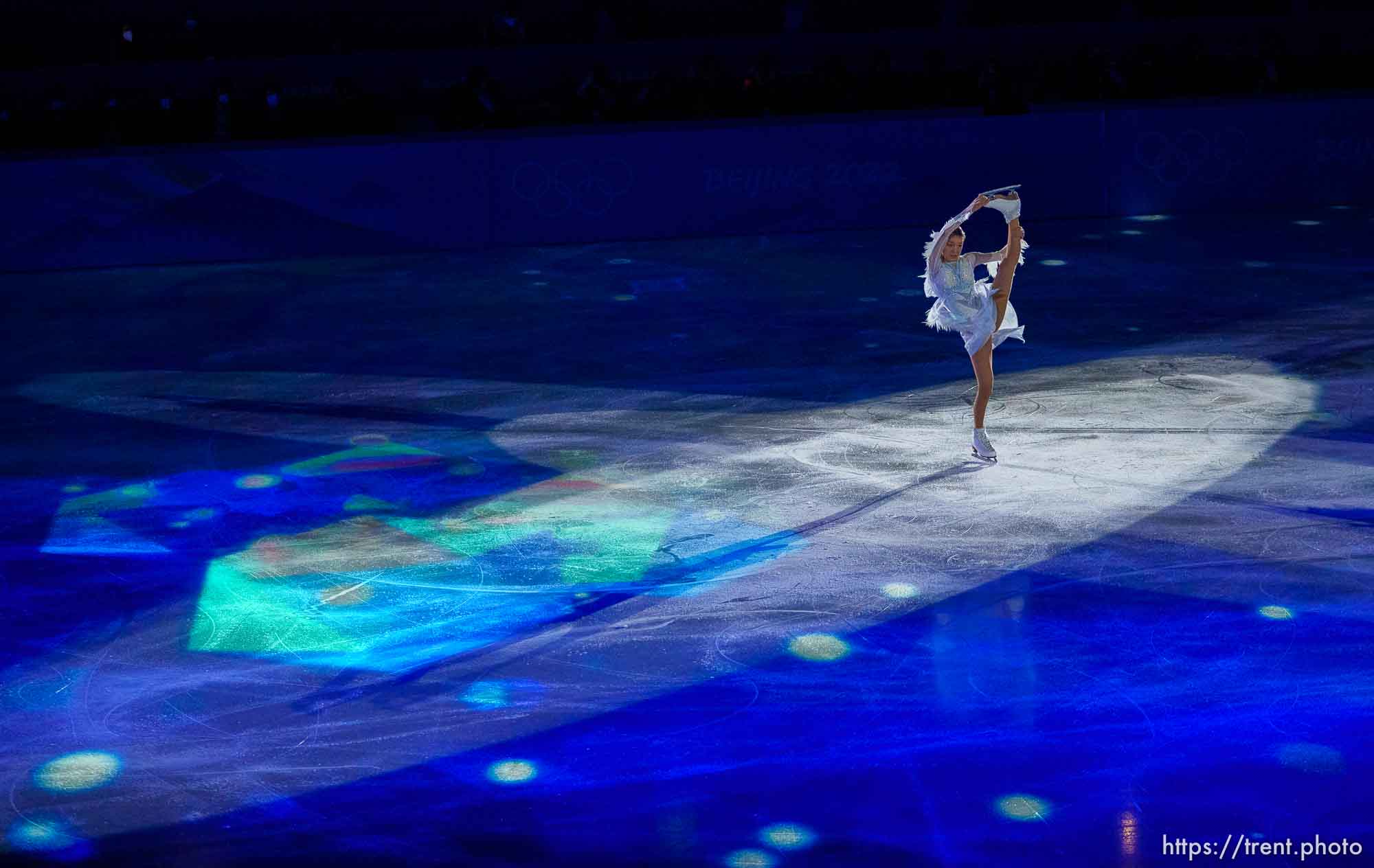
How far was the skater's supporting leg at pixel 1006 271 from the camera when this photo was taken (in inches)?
406

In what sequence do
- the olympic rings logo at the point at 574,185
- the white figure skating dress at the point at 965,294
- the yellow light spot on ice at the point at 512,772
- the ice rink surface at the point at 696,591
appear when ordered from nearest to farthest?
the ice rink surface at the point at 696,591 → the yellow light spot on ice at the point at 512,772 → the white figure skating dress at the point at 965,294 → the olympic rings logo at the point at 574,185

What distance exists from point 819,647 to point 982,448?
10.8 ft

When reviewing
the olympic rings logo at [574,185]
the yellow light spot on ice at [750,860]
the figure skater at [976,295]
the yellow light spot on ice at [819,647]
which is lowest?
the yellow light spot on ice at [750,860]

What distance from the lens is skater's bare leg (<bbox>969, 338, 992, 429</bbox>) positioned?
34.1 ft

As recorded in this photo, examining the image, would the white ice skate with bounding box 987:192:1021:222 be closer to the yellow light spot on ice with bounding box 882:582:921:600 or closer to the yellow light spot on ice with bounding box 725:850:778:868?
the yellow light spot on ice with bounding box 882:582:921:600

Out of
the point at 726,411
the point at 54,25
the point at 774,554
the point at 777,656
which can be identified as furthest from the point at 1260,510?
the point at 54,25

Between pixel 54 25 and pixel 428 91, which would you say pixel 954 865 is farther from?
pixel 54 25

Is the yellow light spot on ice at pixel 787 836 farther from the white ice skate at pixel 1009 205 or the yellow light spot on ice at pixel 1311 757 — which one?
the white ice skate at pixel 1009 205

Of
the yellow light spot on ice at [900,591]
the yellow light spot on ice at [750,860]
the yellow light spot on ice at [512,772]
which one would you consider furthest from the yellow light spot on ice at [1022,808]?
the yellow light spot on ice at [900,591]

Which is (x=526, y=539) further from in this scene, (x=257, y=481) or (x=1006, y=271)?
(x=1006, y=271)

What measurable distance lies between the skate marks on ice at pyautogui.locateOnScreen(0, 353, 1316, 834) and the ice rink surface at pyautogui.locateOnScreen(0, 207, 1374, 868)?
35 mm

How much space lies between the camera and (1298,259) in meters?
17.2

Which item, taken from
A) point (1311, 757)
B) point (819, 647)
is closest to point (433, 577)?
point (819, 647)

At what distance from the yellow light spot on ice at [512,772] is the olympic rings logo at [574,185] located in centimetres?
1453
